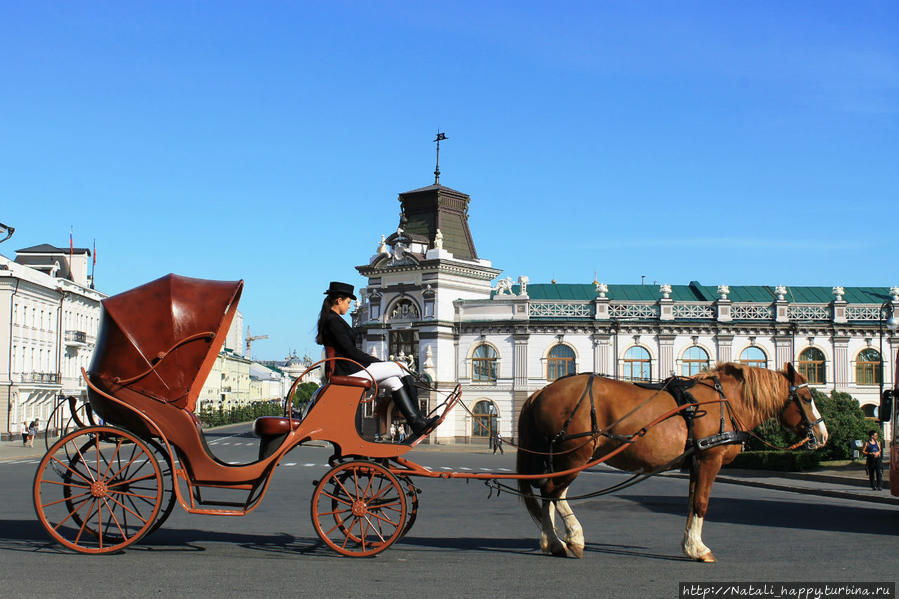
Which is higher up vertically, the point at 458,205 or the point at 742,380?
the point at 458,205

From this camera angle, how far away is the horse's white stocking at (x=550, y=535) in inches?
421

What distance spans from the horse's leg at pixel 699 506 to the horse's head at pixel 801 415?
130 cm

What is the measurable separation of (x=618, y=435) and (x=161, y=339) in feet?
17.6

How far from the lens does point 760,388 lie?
1138 cm

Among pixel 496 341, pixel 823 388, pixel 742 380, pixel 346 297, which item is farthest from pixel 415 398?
pixel 823 388

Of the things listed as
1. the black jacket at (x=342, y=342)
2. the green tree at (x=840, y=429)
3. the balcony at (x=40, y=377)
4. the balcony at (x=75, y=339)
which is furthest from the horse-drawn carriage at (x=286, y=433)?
the balcony at (x=75, y=339)

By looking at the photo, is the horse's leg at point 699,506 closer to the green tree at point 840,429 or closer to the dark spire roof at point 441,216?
the green tree at point 840,429

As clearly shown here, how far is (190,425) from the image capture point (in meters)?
10.3

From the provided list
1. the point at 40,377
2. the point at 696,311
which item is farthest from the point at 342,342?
the point at 40,377

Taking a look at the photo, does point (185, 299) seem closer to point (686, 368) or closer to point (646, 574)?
point (646, 574)

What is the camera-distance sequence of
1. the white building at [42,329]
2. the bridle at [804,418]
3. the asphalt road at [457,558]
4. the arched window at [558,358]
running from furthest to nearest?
the white building at [42,329] < the arched window at [558,358] < the bridle at [804,418] < the asphalt road at [457,558]

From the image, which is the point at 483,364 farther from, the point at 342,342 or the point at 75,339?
the point at 342,342

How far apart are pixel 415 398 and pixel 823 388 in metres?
46.9

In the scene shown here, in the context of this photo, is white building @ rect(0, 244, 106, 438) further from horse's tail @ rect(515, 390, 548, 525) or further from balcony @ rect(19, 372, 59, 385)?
horse's tail @ rect(515, 390, 548, 525)
